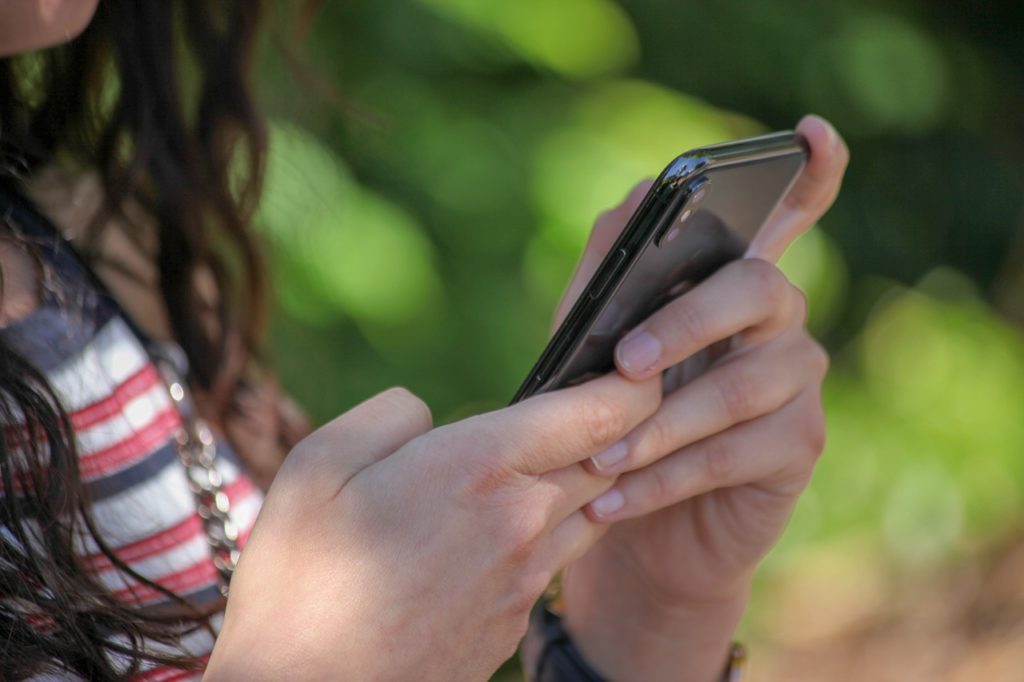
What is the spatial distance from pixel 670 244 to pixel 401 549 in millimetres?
295

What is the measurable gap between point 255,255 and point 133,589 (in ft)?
1.82

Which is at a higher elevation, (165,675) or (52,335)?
(52,335)

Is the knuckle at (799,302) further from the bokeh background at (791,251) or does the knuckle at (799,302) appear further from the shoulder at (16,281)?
the bokeh background at (791,251)

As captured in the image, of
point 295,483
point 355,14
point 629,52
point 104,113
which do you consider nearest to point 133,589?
point 295,483

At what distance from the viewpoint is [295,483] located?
27.8 inches

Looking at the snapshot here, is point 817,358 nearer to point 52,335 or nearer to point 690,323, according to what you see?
point 690,323

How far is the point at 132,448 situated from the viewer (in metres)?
0.96

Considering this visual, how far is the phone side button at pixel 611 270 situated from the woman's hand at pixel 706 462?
0.25 ft

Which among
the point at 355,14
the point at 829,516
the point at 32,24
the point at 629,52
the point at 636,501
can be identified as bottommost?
the point at 829,516

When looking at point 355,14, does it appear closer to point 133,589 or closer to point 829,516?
point 133,589

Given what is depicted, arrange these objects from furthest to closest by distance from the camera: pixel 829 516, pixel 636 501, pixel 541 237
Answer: pixel 829 516 < pixel 541 237 < pixel 636 501

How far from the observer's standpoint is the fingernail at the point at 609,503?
2.67 feet

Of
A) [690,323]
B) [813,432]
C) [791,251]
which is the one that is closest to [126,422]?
[690,323]

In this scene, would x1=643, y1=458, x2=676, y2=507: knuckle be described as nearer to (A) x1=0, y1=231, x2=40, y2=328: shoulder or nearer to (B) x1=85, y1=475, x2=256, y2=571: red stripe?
(B) x1=85, y1=475, x2=256, y2=571: red stripe
